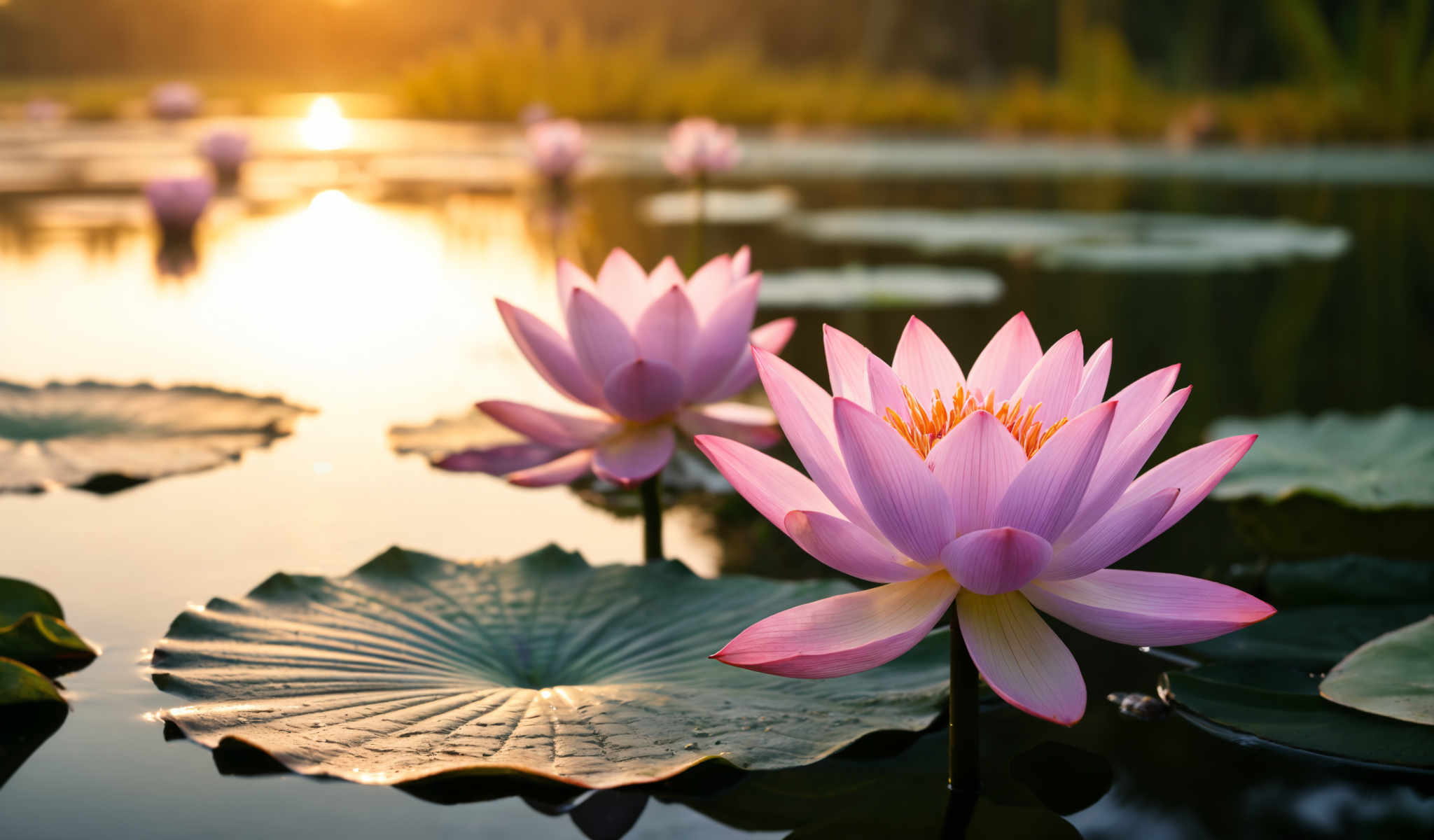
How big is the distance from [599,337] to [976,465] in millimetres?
496

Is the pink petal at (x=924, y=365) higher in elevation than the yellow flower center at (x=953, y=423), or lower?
higher

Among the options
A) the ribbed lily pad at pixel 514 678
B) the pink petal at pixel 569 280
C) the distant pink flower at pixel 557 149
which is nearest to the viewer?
the ribbed lily pad at pixel 514 678

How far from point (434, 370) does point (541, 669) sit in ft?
4.47

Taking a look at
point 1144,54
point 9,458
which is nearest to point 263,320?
point 9,458

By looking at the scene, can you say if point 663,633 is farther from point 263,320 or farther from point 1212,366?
point 263,320

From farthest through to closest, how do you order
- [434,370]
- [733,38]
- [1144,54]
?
[733,38] < [1144,54] < [434,370]

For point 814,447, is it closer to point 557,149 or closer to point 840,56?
point 557,149

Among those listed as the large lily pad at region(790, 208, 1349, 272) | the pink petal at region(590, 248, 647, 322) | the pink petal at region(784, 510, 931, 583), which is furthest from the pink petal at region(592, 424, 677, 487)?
the large lily pad at region(790, 208, 1349, 272)

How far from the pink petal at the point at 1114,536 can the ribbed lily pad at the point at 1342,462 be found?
1.94ft

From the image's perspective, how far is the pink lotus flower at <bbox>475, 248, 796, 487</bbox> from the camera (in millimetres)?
1074

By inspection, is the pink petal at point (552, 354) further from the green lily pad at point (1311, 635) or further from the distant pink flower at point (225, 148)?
the distant pink flower at point (225, 148)

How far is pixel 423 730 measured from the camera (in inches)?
29.9

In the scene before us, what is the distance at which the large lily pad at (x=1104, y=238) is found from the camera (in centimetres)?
346

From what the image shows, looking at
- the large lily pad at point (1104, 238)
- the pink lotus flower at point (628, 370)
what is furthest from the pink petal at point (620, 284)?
the large lily pad at point (1104, 238)
